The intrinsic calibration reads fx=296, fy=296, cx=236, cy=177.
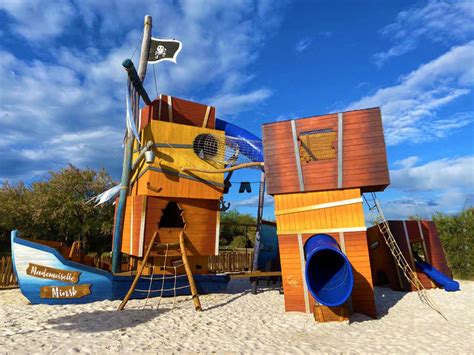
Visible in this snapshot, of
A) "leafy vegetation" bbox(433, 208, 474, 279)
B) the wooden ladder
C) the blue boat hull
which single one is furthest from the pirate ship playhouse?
"leafy vegetation" bbox(433, 208, 474, 279)

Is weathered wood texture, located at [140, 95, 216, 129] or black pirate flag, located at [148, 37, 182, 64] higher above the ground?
black pirate flag, located at [148, 37, 182, 64]

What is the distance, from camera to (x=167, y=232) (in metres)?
11.1

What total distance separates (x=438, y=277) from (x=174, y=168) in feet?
38.3

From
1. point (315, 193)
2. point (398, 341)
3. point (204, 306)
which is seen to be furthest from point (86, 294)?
point (398, 341)

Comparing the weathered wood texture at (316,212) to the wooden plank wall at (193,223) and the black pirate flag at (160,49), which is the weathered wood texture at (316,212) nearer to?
the wooden plank wall at (193,223)

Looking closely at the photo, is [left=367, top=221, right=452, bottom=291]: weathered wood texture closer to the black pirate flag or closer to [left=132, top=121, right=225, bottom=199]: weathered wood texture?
[left=132, top=121, right=225, bottom=199]: weathered wood texture

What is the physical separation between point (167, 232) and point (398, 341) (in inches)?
308

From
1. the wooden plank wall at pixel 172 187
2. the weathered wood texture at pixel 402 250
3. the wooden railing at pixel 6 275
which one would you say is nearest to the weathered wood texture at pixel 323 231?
the wooden plank wall at pixel 172 187

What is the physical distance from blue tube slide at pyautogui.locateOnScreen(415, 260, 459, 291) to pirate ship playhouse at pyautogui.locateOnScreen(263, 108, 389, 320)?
5752 millimetres

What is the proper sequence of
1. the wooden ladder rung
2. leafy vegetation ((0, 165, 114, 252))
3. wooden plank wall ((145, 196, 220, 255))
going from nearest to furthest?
1. the wooden ladder rung
2. wooden plank wall ((145, 196, 220, 255))
3. leafy vegetation ((0, 165, 114, 252))

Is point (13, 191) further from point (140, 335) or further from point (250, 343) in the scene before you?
point (250, 343)

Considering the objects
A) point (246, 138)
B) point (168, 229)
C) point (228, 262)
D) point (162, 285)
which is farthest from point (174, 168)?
point (228, 262)

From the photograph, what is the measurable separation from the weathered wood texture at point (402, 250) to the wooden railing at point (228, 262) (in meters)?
8.15

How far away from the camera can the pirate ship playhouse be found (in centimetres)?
859
